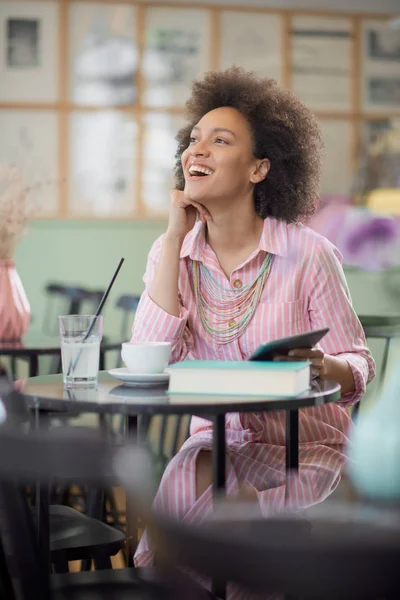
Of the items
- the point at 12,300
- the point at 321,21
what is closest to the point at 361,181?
the point at 321,21

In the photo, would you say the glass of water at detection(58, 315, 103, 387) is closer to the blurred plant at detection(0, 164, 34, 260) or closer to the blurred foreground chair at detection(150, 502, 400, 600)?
the blurred foreground chair at detection(150, 502, 400, 600)

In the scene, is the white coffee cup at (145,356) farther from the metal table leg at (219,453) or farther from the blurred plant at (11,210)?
the blurred plant at (11,210)

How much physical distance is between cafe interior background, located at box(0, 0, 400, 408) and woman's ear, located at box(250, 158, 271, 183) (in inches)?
124

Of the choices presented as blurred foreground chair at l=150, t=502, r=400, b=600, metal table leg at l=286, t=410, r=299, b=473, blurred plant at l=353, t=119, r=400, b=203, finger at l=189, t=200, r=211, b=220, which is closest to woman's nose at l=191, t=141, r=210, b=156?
finger at l=189, t=200, r=211, b=220

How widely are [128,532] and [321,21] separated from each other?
4384 millimetres

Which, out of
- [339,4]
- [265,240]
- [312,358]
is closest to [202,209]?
[265,240]

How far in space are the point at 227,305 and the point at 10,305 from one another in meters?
0.89

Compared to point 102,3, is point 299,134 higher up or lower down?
lower down

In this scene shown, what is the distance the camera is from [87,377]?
1.61 m

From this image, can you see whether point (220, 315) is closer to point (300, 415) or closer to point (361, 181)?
point (300, 415)

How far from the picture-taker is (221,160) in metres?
2.06

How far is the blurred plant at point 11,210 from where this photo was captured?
104 inches

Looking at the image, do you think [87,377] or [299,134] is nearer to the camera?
[87,377]

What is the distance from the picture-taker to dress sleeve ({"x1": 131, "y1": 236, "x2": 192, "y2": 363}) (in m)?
1.93
